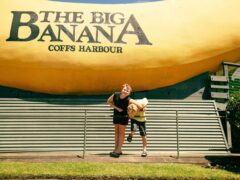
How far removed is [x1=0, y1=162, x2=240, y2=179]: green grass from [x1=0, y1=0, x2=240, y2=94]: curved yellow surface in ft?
13.4

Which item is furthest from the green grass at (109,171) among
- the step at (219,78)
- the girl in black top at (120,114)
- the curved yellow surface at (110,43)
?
the step at (219,78)

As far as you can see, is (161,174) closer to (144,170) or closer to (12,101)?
(144,170)

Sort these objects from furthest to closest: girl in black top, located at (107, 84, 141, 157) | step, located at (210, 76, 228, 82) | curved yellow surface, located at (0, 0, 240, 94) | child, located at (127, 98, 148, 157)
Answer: step, located at (210, 76, 228, 82)
curved yellow surface, located at (0, 0, 240, 94)
child, located at (127, 98, 148, 157)
girl in black top, located at (107, 84, 141, 157)

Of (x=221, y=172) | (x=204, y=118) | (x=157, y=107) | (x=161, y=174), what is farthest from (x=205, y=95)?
(x=161, y=174)

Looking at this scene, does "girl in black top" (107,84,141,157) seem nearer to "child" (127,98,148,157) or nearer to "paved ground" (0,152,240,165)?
"child" (127,98,148,157)

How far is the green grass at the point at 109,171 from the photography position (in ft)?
19.4

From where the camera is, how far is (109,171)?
6.20m

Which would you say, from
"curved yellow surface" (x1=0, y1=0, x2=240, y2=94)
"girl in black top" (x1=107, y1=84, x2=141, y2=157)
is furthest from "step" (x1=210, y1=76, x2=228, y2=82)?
"girl in black top" (x1=107, y1=84, x2=141, y2=157)

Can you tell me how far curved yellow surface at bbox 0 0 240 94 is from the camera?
1013 cm

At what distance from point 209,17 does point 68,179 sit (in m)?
7.52

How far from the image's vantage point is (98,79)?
10328mm

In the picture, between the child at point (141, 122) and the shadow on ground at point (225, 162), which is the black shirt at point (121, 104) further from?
the shadow on ground at point (225, 162)

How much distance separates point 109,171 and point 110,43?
5.13 metres

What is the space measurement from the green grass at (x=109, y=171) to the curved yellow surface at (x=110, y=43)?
13.4ft
